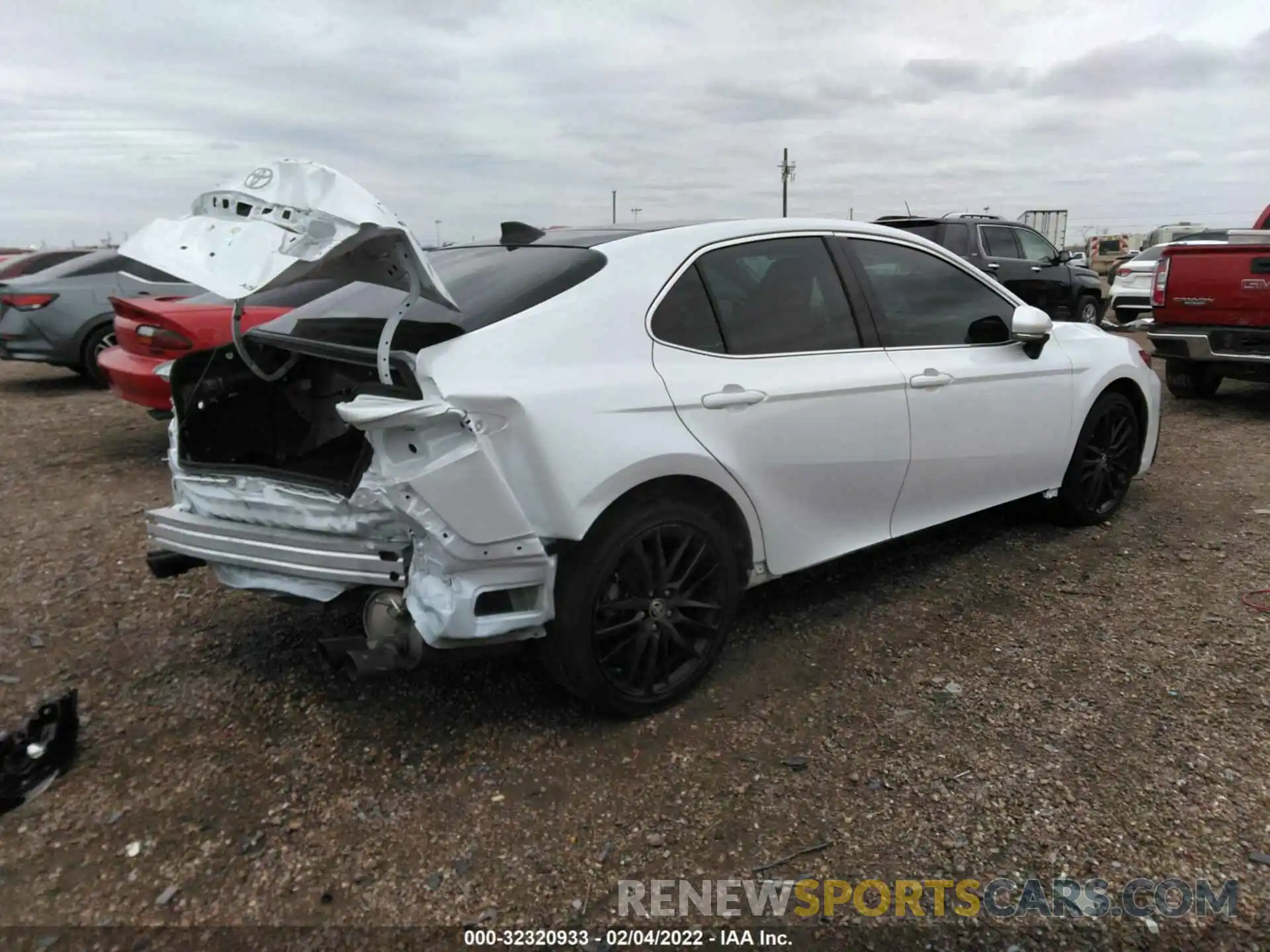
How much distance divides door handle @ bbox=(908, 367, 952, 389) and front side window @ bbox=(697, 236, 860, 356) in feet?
0.97

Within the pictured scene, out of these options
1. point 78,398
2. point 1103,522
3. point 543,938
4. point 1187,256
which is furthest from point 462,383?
point 78,398

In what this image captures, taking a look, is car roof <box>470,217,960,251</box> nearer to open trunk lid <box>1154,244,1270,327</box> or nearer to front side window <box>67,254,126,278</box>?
open trunk lid <box>1154,244,1270,327</box>

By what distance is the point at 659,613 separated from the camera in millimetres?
2980

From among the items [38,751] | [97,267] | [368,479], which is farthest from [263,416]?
[97,267]

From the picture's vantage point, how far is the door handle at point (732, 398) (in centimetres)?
302

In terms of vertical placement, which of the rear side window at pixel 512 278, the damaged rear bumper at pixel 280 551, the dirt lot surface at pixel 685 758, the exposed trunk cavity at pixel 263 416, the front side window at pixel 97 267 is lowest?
the dirt lot surface at pixel 685 758

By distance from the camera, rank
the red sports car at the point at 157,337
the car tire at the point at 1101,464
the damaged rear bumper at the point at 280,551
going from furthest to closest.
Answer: the red sports car at the point at 157,337
the car tire at the point at 1101,464
the damaged rear bumper at the point at 280,551

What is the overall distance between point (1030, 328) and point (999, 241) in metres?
9.26

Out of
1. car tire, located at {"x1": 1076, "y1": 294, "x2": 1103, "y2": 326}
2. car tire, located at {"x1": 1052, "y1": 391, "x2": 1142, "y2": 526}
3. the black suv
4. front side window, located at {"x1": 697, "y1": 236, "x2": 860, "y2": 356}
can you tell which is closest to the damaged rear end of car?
front side window, located at {"x1": 697, "y1": 236, "x2": 860, "y2": 356}

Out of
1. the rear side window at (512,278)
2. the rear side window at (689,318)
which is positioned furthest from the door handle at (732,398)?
the rear side window at (512,278)

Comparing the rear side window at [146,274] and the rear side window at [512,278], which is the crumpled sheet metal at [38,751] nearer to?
the rear side window at [512,278]

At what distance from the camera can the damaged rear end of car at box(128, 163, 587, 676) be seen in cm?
241

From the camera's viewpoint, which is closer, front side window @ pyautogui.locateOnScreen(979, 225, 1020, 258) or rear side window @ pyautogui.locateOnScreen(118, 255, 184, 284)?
rear side window @ pyautogui.locateOnScreen(118, 255, 184, 284)

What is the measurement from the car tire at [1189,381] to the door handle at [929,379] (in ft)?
19.6
